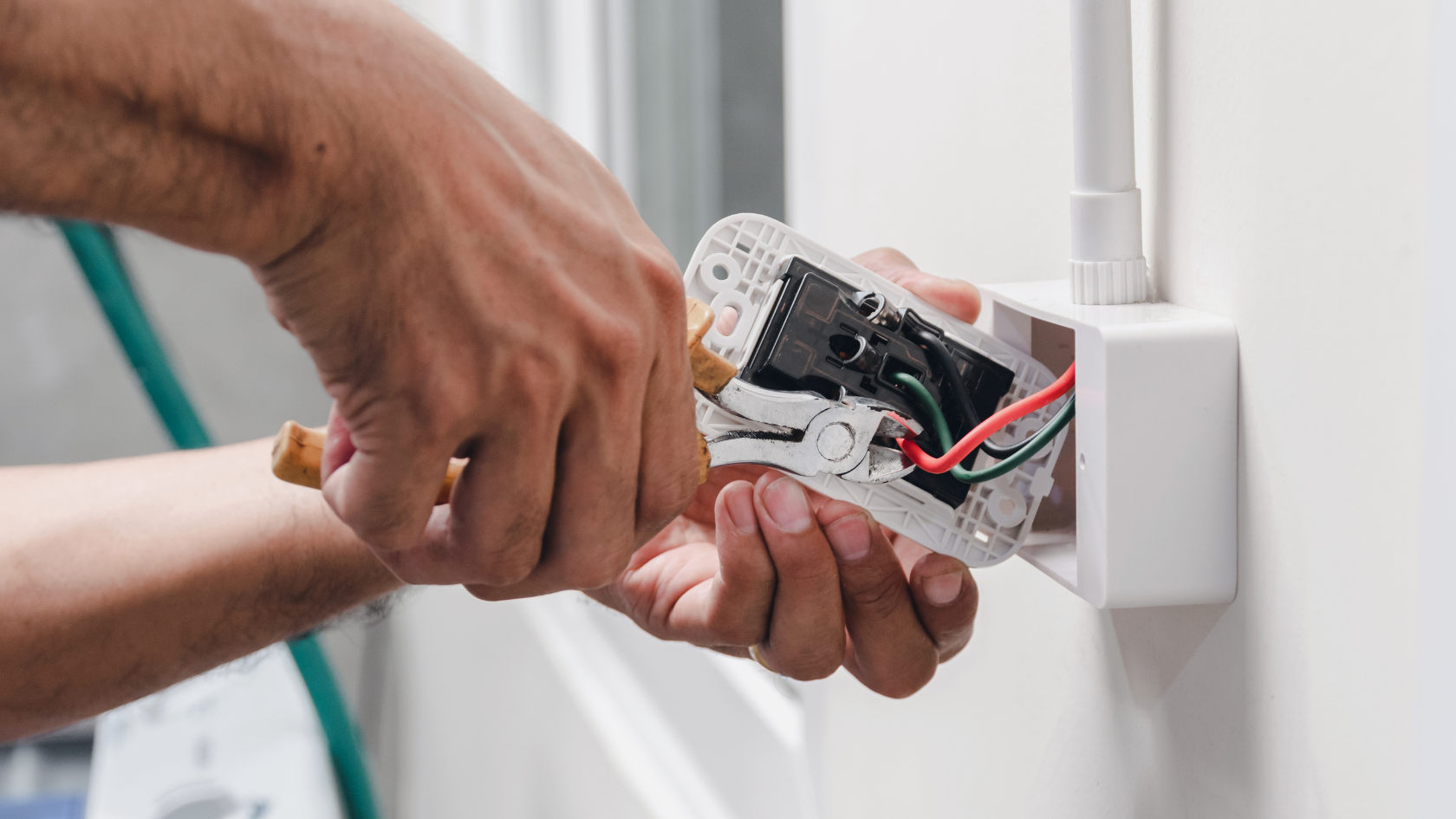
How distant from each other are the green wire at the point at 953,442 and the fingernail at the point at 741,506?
97 mm

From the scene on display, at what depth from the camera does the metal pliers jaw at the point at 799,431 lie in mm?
415

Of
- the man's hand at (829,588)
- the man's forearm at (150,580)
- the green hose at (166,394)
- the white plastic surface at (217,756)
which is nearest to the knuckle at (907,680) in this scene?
the man's hand at (829,588)

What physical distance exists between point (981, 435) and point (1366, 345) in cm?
14

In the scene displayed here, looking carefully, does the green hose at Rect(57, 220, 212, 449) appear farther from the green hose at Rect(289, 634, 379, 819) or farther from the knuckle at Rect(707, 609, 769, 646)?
the knuckle at Rect(707, 609, 769, 646)

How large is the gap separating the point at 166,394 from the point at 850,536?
145 cm

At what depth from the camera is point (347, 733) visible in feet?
5.57

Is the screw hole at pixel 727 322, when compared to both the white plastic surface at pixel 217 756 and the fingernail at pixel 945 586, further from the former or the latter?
the white plastic surface at pixel 217 756

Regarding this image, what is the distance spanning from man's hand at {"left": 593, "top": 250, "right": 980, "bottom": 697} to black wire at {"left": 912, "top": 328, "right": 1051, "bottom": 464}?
3 cm

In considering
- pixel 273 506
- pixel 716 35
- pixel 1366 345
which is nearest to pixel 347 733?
pixel 273 506

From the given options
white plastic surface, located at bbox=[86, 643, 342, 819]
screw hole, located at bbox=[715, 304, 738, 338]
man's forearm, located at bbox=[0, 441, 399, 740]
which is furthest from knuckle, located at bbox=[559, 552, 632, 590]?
white plastic surface, located at bbox=[86, 643, 342, 819]

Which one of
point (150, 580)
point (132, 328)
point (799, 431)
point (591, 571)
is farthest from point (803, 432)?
point (132, 328)

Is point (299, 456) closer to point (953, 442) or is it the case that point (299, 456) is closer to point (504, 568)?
point (504, 568)

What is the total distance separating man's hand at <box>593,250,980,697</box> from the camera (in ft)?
1.59

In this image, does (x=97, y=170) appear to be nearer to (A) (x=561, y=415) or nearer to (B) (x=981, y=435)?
(A) (x=561, y=415)
